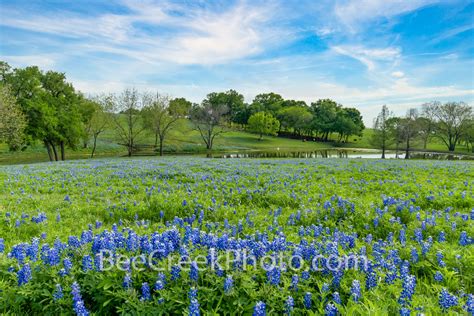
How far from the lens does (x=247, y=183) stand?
37.5 feet

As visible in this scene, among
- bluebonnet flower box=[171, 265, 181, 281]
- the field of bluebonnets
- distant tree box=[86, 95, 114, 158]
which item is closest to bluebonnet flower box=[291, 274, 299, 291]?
the field of bluebonnets

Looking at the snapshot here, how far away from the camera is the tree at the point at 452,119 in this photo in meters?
82.9

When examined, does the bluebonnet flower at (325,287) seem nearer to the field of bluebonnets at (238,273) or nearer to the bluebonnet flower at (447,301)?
the field of bluebonnets at (238,273)

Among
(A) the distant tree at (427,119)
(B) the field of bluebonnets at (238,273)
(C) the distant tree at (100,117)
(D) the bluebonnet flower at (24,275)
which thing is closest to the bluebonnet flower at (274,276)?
(B) the field of bluebonnets at (238,273)

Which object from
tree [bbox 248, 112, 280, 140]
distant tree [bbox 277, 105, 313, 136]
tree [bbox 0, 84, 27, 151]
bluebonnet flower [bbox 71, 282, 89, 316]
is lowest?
bluebonnet flower [bbox 71, 282, 89, 316]

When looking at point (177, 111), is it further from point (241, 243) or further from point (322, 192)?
point (241, 243)

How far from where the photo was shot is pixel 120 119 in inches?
2314

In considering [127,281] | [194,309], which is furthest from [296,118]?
[194,309]

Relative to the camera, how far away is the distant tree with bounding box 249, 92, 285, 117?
130 m

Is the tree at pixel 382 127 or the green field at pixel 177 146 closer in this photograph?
A: the green field at pixel 177 146

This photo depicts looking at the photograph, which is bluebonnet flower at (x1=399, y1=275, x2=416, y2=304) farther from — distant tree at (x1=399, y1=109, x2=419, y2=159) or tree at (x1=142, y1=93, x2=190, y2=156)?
distant tree at (x1=399, y1=109, x2=419, y2=159)

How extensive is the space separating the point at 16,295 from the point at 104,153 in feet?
222

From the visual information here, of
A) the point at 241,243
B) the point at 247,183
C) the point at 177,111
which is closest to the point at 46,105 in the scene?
the point at 177,111

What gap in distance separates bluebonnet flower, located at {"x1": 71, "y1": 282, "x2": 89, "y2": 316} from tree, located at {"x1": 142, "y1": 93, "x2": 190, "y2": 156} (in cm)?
5799
